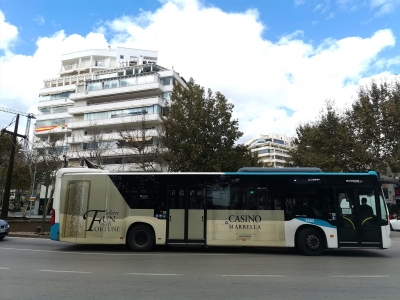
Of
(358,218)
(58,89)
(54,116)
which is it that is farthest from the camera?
(58,89)

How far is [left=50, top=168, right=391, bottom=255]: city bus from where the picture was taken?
11.5 m

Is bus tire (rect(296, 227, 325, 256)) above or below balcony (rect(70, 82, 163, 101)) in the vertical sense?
below

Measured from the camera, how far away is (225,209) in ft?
39.2

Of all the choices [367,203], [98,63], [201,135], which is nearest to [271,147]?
[98,63]

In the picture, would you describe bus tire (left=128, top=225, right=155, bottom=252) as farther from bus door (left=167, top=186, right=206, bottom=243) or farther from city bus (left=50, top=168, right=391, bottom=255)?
bus door (left=167, top=186, right=206, bottom=243)

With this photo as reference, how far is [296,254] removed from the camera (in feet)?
38.8

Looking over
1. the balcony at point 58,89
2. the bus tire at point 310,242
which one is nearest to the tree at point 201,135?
the bus tire at point 310,242

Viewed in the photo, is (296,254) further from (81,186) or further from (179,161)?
(179,161)

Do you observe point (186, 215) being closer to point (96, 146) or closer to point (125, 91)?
point (96, 146)

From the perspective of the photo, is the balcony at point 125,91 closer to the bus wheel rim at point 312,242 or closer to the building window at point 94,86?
the building window at point 94,86

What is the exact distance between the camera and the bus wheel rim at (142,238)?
40.0ft

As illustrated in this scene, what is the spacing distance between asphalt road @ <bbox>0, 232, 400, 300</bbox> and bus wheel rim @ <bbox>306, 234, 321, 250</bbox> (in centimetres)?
54

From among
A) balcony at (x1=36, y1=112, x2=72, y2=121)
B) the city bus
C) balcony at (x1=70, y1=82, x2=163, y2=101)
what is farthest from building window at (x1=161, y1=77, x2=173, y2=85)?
the city bus

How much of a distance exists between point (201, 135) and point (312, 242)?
479 inches
